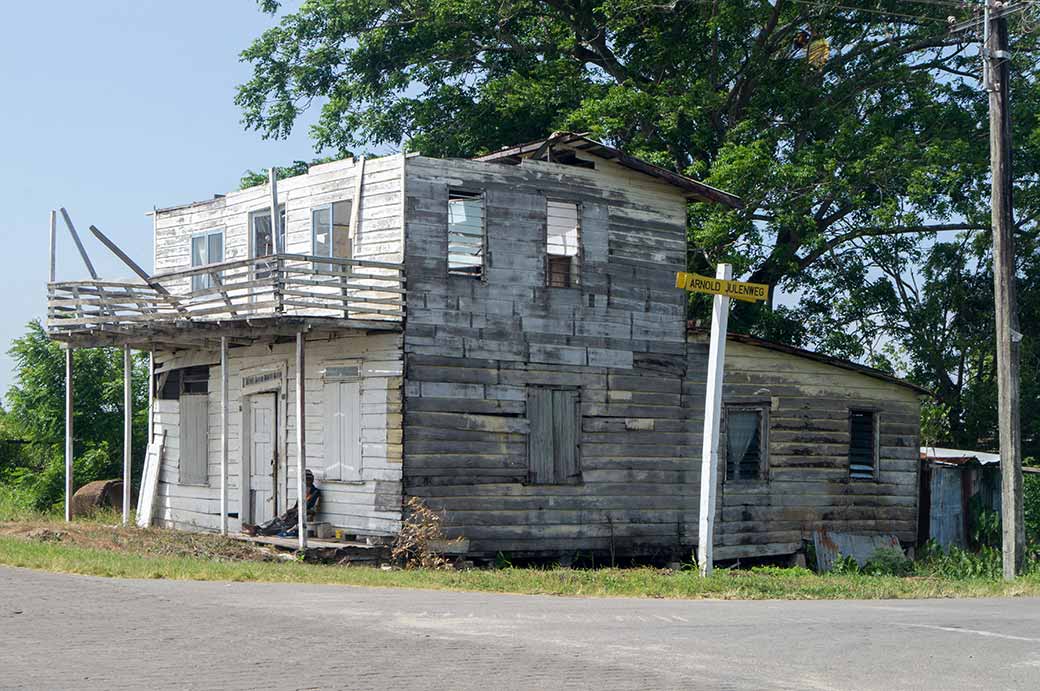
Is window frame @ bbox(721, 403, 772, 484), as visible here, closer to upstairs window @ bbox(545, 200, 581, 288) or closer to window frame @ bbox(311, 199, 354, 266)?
upstairs window @ bbox(545, 200, 581, 288)

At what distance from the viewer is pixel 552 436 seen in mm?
22766

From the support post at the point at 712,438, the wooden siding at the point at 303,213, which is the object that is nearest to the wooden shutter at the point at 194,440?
the wooden siding at the point at 303,213

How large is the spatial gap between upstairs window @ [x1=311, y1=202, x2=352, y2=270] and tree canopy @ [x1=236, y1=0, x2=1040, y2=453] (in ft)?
31.6

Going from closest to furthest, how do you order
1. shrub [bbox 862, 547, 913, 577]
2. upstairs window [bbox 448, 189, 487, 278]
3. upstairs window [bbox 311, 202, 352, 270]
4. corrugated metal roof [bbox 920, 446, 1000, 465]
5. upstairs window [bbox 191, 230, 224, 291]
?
upstairs window [bbox 448, 189, 487, 278] < upstairs window [bbox 311, 202, 352, 270] < shrub [bbox 862, 547, 913, 577] < upstairs window [bbox 191, 230, 224, 291] < corrugated metal roof [bbox 920, 446, 1000, 465]

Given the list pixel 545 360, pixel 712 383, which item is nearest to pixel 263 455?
pixel 545 360

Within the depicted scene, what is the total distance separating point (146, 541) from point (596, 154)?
9.79 meters

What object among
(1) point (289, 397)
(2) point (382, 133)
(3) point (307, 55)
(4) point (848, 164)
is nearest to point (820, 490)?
(4) point (848, 164)

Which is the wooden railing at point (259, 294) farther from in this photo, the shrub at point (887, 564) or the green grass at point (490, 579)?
the shrub at point (887, 564)

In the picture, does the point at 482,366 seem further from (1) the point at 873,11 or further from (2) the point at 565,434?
(1) the point at 873,11

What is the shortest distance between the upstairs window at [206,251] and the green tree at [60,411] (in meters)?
9.18

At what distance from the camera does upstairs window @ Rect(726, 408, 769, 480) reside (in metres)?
25.1

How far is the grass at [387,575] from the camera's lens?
17.2 m

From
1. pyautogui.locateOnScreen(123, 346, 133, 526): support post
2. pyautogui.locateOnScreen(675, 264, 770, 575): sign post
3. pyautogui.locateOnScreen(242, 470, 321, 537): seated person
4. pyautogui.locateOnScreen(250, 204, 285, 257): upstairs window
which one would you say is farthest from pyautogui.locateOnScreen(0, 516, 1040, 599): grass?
pyautogui.locateOnScreen(250, 204, 285, 257): upstairs window

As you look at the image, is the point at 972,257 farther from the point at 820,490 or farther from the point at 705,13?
the point at 820,490
